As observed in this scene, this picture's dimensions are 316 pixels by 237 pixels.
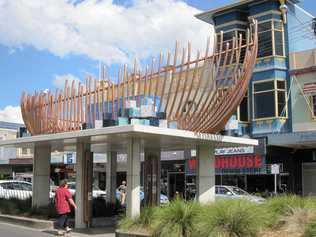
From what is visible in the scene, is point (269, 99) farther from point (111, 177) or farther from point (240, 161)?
point (111, 177)

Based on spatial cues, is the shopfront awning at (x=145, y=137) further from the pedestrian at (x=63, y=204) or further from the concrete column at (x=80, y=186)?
the pedestrian at (x=63, y=204)

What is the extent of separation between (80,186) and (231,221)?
25.3ft

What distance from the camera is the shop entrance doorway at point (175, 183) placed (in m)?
39.5

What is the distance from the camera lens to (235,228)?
496 inches

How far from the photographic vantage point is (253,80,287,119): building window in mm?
33406

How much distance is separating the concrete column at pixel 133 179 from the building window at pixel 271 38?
746 inches

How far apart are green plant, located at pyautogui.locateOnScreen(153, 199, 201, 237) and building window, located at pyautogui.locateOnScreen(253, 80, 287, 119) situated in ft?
66.4

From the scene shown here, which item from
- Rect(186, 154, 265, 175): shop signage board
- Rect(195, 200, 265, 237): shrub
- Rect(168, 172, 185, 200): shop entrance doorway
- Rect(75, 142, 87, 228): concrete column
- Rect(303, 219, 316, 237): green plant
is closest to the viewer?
Rect(303, 219, 316, 237): green plant

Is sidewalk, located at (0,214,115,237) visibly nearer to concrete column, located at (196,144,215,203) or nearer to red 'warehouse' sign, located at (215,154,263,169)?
concrete column, located at (196,144,215,203)

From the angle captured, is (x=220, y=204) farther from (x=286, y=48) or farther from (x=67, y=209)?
(x=286, y=48)

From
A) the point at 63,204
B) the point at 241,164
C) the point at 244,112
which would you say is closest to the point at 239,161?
the point at 241,164

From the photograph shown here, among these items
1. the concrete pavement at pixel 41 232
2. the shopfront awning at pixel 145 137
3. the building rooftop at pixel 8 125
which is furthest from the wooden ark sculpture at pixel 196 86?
the building rooftop at pixel 8 125

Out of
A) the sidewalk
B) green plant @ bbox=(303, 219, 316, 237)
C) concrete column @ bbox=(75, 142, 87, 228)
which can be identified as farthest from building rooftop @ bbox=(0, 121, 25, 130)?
green plant @ bbox=(303, 219, 316, 237)

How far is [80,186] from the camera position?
19.1m
